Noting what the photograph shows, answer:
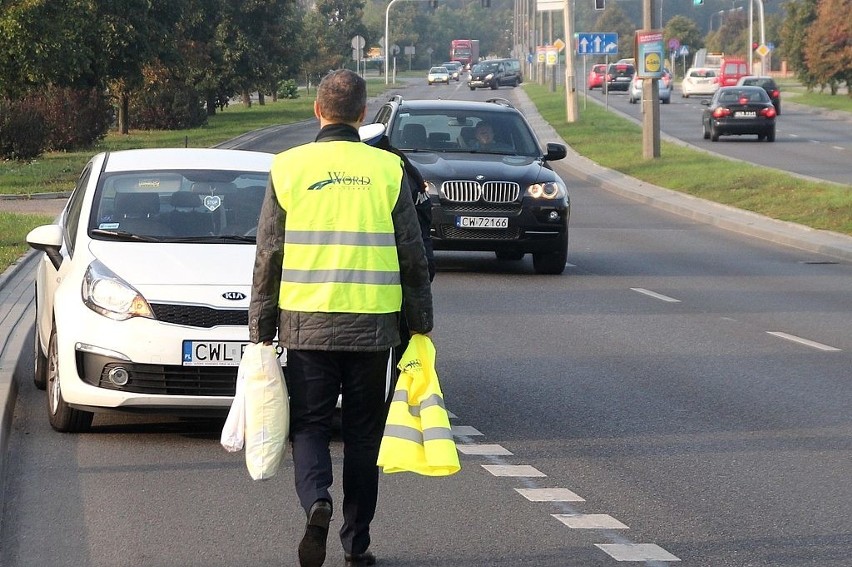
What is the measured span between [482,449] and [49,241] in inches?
109

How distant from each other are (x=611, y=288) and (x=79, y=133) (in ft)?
82.0

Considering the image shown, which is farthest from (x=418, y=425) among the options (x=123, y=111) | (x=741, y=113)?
(x=123, y=111)

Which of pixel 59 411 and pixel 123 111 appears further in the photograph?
pixel 123 111

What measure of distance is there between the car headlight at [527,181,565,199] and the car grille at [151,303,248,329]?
8487mm

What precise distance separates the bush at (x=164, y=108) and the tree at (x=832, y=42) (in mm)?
31864

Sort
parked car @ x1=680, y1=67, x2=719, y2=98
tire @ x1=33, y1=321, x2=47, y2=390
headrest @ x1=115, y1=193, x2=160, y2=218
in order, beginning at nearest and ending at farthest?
headrest @ x1=115, y1=193, x2=160, y2=218 → tire @ x1=33, y1=321, x2=47, y2=390 → parked car @ x1=680, y1=67, x2=719, y2=98

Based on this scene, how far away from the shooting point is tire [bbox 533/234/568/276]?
1658 cm

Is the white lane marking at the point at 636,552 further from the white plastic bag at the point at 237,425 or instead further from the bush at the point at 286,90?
the bush at the point at 286,90

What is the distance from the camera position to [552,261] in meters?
16.8

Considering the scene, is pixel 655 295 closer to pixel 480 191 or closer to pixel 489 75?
pixel 480 191

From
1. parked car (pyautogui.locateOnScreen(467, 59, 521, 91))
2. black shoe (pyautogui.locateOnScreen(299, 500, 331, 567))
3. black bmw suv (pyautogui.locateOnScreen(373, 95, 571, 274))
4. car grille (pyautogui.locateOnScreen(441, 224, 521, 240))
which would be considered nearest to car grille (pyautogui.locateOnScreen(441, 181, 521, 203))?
black bmw suv (pyautogui.locateOnScreen(373, 95, 571, 274))

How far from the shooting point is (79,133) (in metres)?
38.4

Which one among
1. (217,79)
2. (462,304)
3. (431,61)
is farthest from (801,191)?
(431,61)

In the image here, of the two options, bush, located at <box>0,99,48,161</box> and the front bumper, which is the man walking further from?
bush, located at <box>0,99,48,161</box>
